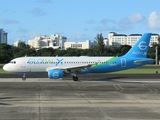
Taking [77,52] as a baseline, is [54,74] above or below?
below

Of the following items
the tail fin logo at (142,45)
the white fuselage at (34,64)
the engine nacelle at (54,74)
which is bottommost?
the engine nacelle at (54,74)

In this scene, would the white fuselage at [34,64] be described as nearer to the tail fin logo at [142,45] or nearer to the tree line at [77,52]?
the tail fin logo at [142,45]

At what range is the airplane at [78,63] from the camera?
127 feet

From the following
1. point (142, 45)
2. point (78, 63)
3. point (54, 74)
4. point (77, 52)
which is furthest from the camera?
point (77, 52)

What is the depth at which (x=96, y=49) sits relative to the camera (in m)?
156

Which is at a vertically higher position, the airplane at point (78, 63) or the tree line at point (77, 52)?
the tree line at point (77, 52)

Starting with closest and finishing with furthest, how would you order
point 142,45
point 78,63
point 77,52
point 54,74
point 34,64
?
point 54,74 → point 34,64 → point 78,63 → point 142,45 → point 77,52

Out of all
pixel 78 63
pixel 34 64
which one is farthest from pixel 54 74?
pixel 78 63

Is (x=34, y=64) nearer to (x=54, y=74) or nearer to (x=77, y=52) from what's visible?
(x=54, y=74)

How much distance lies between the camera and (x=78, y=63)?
40.3 meters

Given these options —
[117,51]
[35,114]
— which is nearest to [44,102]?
[35,114]

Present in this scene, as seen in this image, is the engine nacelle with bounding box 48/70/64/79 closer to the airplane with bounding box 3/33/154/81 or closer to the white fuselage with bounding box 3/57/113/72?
the airplane with bounding box 3/33/154/81

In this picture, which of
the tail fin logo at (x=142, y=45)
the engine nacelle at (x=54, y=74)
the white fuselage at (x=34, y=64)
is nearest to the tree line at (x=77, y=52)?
the tail fin logo at (x=142, y=45)

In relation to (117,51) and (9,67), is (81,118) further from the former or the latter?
(117,51)
